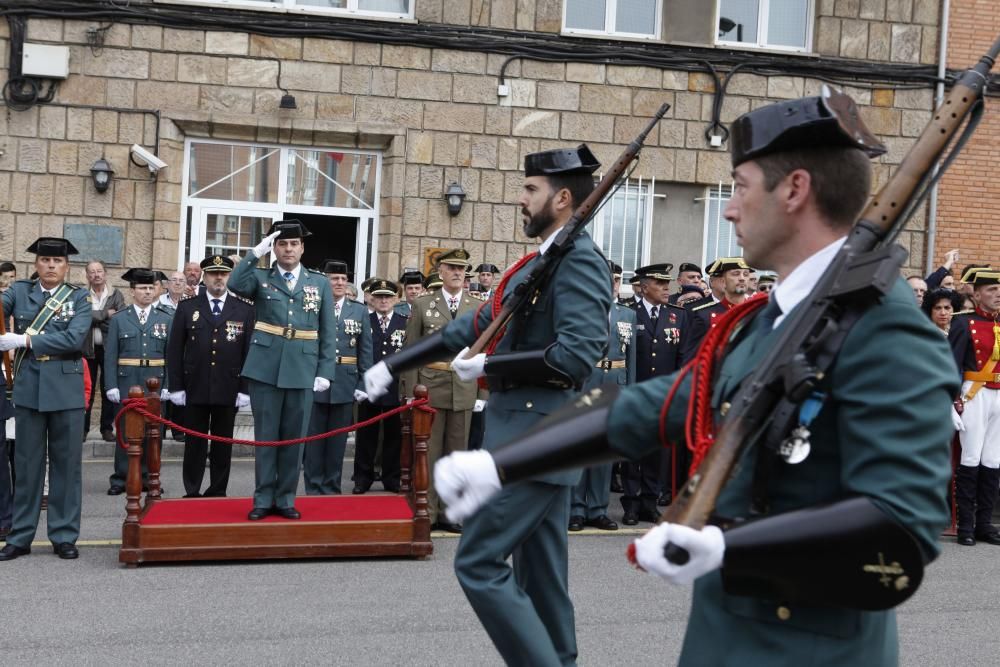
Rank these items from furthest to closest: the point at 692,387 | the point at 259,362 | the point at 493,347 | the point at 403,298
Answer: the point at 403,298
the point at 259,362
the point at 493,347
the point at 692,387

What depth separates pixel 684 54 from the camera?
49.6 feet

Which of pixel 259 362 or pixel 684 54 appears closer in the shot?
pixel 259 362

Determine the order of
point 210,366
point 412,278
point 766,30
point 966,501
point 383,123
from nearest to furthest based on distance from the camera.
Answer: point 966,501 < point 210,366 < point 412,278 < point 383,123 < point 766,30

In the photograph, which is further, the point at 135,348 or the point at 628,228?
the point at 628,228

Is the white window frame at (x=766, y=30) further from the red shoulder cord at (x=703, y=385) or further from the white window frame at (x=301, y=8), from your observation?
the red shoulder cord at (x=703, y=385)

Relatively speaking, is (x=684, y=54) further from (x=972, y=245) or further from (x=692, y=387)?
(x=692, y=387)

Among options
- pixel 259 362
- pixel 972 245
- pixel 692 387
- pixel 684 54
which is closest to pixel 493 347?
pixel 692 387

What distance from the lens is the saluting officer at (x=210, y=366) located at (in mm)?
9875

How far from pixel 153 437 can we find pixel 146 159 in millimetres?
7035

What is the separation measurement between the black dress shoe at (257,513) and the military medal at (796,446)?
6.17 meters

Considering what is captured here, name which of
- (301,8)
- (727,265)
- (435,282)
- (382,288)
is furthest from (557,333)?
(301,8)

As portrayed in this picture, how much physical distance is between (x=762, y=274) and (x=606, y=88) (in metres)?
5.44

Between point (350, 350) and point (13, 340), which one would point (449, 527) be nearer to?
point (350, 350)

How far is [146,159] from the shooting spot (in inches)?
549
